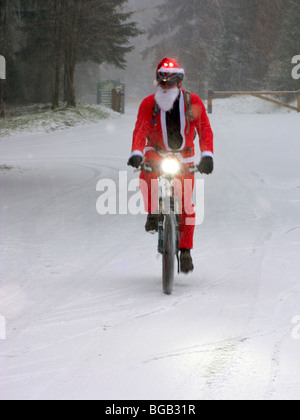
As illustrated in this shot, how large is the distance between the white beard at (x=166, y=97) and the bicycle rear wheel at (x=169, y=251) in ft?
2.94

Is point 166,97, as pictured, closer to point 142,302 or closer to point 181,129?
point 181,129

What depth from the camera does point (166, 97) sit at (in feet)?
20.1

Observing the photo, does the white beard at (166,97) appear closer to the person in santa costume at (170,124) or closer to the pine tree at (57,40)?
the person in santa costume at (170,124)

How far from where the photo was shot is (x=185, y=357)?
436 cm

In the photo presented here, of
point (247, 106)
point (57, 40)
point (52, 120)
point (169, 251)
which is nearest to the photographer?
point (169, 251)

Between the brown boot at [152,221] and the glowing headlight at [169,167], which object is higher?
the glowing headlight at [169,167]

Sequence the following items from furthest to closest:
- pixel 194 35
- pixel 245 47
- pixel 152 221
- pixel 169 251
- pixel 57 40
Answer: pixel 194 35
pixel 245 47
pixel 57 40
pixel 152 221
pixel 169 251

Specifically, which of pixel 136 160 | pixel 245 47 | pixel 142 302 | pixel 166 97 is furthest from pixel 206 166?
pixel 245 47

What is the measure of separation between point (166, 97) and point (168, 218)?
3.27 ft

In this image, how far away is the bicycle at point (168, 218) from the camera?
19.3 ft

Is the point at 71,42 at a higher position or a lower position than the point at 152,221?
lower

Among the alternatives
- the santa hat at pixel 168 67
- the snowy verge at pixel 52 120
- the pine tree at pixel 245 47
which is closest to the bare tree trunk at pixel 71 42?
the snowy verge at pixel 52 120

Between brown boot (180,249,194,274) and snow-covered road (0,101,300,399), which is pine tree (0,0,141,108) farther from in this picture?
brown boot (180,249,194,274)
